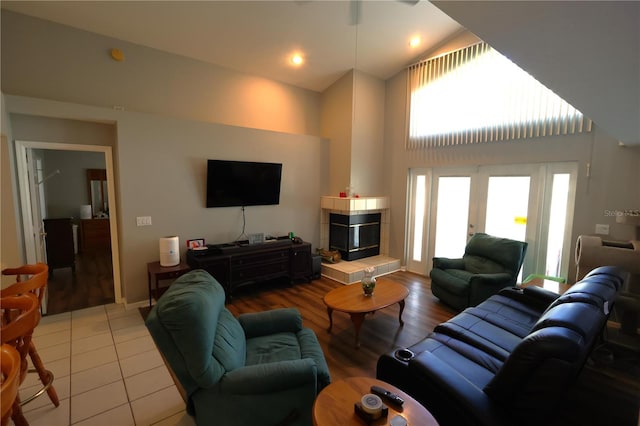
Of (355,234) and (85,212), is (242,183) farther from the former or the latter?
(85,212)

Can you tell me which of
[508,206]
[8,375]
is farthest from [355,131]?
[8,375]

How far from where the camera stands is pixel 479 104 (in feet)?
14.4

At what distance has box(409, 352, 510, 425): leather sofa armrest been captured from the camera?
1440 mm

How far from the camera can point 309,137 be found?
5348mm

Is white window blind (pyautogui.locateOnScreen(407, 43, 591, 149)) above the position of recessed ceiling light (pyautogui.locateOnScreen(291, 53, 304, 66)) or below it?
below

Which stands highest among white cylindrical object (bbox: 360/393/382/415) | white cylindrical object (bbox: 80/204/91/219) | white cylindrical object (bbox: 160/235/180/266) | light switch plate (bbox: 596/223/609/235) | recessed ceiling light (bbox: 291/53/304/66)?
recessed ceiling light (bbox: 291/53/304/66)

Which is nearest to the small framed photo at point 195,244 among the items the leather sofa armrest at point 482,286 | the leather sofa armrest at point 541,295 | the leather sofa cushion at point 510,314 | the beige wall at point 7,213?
the beige wall at point 7,213

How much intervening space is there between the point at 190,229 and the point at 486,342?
3854 millimetres

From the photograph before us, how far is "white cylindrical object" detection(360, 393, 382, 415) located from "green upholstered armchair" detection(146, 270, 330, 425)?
399 millimetres

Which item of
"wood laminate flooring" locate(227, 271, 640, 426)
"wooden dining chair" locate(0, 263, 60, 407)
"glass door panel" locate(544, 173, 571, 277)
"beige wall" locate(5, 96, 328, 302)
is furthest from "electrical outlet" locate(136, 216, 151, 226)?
"glass door panel" locate(544, 173, 571, 277)

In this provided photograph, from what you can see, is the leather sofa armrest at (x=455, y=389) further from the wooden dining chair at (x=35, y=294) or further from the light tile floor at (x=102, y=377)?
the wooden dining chair at (x=35, y=294)

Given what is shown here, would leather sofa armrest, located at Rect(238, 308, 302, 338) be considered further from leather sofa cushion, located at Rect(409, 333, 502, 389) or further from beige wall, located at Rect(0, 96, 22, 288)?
beige wall, located at Rect(0, 96, 22, 288)

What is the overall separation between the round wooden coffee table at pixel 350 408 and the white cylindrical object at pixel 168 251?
2997 mm

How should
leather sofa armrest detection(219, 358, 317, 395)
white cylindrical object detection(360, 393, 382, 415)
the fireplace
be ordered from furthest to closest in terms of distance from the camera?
the fireplace < leather sofa armrest detection(219, 358, 317, 395) < white cylindrical object detection(360, 393, 382, 415)
